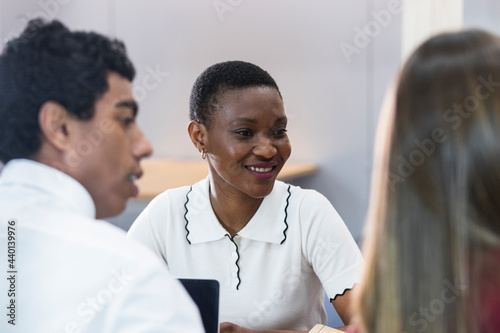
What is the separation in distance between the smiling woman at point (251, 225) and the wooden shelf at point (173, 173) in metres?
0.25

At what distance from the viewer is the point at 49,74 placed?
81 cm

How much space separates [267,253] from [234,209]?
128 millimetres

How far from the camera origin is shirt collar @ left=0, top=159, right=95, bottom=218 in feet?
2.27

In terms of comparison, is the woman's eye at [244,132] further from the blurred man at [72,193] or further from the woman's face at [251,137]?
the blurred man at [72,193]

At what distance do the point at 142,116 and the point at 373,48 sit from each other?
26.9 inches

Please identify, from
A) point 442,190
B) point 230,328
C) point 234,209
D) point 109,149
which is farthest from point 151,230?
point 442,190

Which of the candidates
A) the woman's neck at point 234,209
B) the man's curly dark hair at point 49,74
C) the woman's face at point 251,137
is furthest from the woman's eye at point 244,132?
the man's curly dark hair at point 49,74

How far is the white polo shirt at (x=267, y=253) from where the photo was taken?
3.86ft

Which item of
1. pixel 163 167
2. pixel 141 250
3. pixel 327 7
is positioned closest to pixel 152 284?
pixel 141 250

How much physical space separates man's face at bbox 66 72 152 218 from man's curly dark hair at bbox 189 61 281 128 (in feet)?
1.14

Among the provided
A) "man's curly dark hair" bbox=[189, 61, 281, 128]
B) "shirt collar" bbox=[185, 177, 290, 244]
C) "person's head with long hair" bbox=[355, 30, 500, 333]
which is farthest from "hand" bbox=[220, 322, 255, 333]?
"person's head with long hair" bbox=[355, 30, 500, 333]

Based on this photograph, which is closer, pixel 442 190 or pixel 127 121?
pixel 442 190

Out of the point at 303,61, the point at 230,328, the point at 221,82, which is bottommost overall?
the point at 230,328

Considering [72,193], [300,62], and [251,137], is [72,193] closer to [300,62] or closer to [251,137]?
[251,137]
